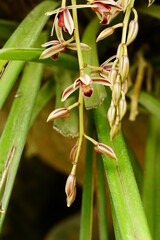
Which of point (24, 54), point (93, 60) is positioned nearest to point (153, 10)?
point (93, 60)

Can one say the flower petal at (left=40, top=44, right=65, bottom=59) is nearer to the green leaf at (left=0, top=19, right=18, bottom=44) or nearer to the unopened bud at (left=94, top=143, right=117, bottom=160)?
the unopened bud at (left=94, top=143, right=117, bottom=160)

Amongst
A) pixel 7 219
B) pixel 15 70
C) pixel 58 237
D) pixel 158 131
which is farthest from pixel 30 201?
pixel 15 70

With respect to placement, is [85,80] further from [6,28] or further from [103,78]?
[6,28]

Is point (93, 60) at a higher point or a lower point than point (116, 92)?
higher

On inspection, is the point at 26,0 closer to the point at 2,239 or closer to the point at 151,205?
the point at 151,205

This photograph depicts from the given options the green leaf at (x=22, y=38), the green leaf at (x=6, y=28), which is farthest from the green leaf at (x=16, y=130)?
the green leaf at (x=6, y=28)

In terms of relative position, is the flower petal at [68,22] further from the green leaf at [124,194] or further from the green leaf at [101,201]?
the green leaf at [101,201]
